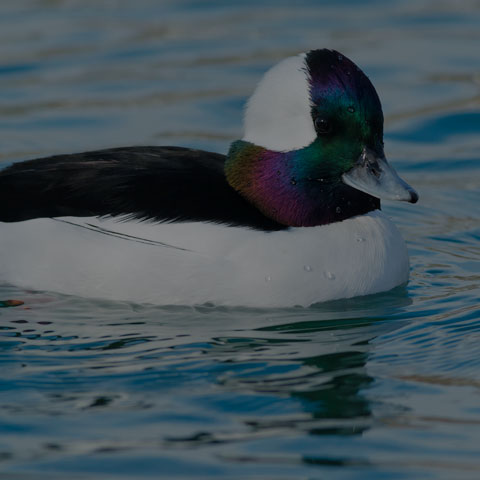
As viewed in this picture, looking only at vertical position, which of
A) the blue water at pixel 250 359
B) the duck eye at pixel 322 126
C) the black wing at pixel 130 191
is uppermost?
the duck eye at pixel 322 126

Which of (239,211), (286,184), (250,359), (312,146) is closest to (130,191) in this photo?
(239,211)

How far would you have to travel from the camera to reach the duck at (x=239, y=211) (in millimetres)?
7227

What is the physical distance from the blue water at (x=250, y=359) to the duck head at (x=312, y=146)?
0.60 meters

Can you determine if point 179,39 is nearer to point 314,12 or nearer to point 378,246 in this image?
point 314,12

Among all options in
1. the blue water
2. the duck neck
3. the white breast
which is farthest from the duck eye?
the blue water

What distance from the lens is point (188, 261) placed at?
23.8ft

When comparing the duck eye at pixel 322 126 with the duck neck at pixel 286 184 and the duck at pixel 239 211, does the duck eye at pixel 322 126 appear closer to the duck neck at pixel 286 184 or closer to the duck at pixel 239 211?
the duck at pixel 239 211

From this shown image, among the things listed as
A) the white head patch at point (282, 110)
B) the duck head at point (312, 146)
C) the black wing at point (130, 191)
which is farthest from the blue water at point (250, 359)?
the white head patch at point (282, 110)

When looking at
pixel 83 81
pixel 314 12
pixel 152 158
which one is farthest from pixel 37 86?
pixel 152 158

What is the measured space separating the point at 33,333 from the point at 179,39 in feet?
23.8

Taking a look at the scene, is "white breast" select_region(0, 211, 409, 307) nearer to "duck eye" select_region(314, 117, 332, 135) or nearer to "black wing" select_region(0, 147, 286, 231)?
"black wing" select_region(0, 147, 286, 231)

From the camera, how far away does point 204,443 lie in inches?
227

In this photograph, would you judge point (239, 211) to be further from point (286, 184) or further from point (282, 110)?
point (282, 110)

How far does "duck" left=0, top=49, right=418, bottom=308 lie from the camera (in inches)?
285
